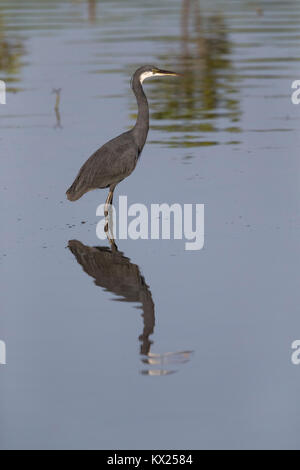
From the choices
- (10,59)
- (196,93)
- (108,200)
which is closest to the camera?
(108,200)

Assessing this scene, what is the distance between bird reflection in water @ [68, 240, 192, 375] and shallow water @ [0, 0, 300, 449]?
20 millimetres

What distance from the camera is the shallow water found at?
7.56m

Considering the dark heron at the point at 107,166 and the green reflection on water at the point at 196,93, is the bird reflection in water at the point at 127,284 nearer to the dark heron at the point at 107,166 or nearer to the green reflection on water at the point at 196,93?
the dark heron at the point at 107,166

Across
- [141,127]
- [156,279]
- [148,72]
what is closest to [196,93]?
[148,72]

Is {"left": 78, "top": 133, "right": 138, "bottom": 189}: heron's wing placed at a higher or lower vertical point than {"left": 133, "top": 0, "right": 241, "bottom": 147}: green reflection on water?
lower

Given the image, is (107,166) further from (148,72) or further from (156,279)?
(156,279)

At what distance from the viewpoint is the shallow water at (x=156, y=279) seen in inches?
298

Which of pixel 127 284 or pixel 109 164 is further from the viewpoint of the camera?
pixel 109 164

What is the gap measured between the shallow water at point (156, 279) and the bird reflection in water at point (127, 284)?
2cm

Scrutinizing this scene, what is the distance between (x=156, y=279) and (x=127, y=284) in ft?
0.92

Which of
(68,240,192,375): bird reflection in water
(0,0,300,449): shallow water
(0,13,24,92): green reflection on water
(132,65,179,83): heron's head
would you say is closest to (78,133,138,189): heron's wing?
(0,0,300,449): shallow water

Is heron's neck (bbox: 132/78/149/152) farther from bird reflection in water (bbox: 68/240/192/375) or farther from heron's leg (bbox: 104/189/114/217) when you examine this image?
bird reflection in water (bbox: 68/240/192/375)

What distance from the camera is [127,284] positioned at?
1055 cm
